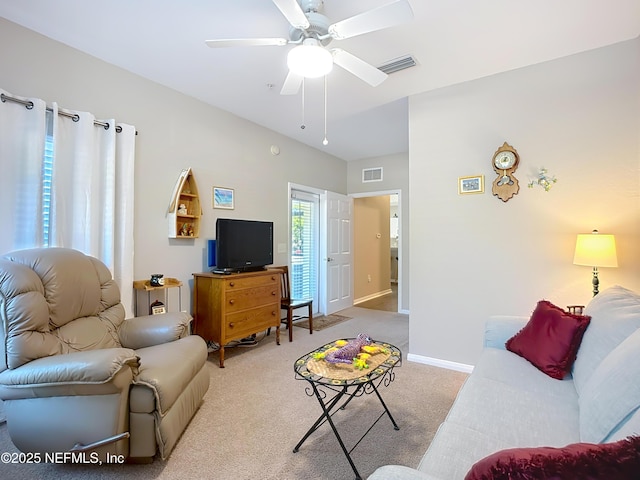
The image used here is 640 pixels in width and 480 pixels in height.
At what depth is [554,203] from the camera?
8.59 feet

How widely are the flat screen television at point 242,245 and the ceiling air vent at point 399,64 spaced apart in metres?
2.11

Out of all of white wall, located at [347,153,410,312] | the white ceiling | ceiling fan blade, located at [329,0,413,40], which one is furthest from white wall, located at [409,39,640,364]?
white wall, located at [347,153,410,312]

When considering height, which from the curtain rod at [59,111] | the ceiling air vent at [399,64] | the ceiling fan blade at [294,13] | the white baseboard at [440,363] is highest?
the ceiling air vent at [399,64]

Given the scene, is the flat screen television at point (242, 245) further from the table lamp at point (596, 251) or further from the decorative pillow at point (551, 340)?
the table lamp at point (596, 251)

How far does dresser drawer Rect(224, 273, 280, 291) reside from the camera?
10.3ft

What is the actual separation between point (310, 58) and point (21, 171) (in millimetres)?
2119

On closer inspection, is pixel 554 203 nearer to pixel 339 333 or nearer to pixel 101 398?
pixel 339 333

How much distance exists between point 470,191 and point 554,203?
0.65m

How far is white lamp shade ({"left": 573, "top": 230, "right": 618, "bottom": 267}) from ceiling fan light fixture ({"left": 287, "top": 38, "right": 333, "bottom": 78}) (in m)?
2.18

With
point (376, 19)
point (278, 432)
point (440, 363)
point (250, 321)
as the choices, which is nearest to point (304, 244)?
point (250, 321)

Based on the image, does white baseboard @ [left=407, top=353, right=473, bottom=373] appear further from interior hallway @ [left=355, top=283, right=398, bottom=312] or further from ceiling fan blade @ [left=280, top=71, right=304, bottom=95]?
ceiling fan blade @ [left=280, top=71, right=304, bottom=95]

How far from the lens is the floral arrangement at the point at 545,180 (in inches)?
103

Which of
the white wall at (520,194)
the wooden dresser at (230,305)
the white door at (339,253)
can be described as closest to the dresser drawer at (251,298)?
the wooden dresser at (230,305)

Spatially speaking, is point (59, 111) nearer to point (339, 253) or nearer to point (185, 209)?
point (185, 209)
